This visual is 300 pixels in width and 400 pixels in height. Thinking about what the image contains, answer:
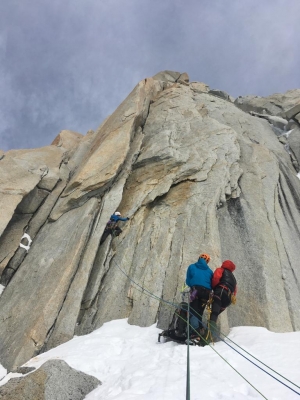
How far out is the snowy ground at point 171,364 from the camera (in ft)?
20.0

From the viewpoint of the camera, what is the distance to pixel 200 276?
31.2 feet

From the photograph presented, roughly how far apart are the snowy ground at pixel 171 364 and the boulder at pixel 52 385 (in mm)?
294

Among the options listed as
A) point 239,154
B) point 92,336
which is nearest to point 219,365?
point 92,336

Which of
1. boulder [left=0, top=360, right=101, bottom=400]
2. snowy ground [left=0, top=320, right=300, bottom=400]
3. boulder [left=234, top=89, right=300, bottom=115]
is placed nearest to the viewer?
snowy ground [left=0, top=320, right=300, bottom=400]

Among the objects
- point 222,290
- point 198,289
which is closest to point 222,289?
point 222,290

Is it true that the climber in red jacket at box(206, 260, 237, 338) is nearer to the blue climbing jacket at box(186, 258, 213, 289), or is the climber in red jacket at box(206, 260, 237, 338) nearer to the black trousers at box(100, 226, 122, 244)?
the blue climbing jacket at box(186, 258, 213, 289)

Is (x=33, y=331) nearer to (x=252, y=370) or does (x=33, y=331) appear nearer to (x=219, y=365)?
(x=219, y=365)

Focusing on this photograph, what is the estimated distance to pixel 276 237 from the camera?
48.1 ft

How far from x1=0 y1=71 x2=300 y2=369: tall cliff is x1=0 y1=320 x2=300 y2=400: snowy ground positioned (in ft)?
4.53

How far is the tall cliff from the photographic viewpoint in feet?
38.7

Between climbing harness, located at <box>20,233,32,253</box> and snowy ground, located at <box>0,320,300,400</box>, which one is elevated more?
climbing harness, located at <box>20,233,32,253</box>

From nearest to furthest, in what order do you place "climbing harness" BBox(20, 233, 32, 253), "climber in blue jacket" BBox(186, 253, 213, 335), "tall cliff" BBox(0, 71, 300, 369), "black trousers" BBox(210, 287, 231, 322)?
"black trousers" BBox(210, 287, 231, 322) → "climber in blue jacket" BBox(186, 253, 213, 335) → "tall cliff" BBox(0, 71, 300, 369) → "climbing harness" BBox(20, 233, 32, 253)

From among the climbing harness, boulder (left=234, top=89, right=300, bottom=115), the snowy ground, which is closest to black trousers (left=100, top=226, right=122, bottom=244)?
the climbing harness

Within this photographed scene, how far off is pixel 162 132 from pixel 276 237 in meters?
10.4
